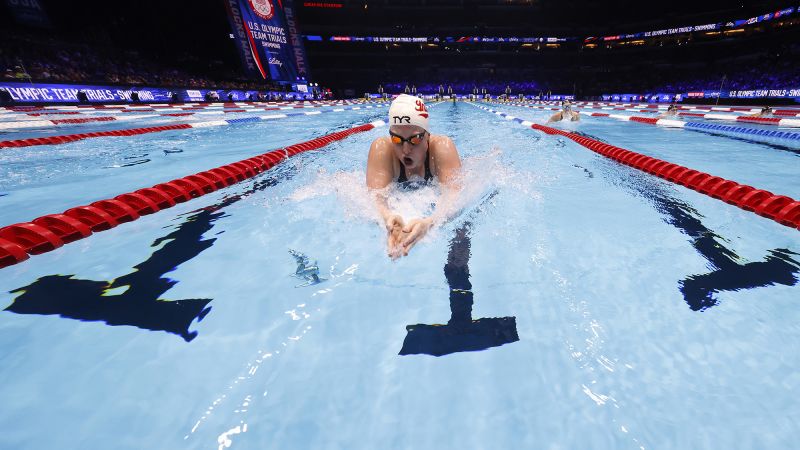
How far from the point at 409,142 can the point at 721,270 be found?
2.35m

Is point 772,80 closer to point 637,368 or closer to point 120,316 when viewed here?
point 637,368

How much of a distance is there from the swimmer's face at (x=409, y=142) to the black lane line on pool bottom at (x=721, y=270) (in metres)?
2.03

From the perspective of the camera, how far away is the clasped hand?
86.2 inches

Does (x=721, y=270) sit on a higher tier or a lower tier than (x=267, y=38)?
lower

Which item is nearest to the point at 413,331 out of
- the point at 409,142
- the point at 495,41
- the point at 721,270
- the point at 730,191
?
the point at 409,142

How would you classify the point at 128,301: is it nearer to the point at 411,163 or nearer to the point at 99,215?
the point at 99,215

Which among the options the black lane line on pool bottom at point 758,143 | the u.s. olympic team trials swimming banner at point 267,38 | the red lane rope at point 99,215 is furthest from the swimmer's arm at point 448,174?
the u.s. olympic team trials swimming banner at point 267,38

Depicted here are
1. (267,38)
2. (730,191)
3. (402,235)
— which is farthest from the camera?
(267,38)

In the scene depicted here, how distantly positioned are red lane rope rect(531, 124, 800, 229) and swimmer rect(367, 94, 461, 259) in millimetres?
2851

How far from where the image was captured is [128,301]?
6.88ft

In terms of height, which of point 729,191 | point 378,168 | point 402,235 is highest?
point 378,168

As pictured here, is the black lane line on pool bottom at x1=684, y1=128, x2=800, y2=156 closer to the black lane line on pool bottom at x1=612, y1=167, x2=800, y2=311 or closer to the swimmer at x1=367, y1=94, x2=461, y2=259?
the black lane line on pool bottom at x1=612, y1=167, x2=800, y2=311

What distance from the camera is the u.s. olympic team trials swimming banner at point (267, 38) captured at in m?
26.1

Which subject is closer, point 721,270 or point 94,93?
point 721,270
